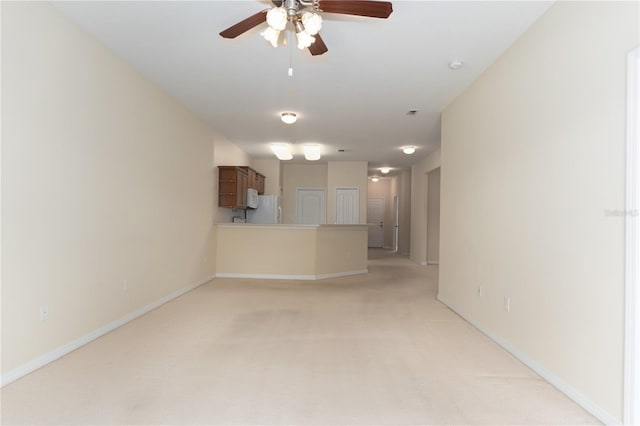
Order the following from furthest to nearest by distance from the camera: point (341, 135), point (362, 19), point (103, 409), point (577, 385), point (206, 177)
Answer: point (341, 135), point (206, 177), point (362, 19), point (577, 385), point (103, 409)

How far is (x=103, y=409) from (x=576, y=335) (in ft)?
9.27

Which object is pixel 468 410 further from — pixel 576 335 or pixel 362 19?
pixel 362 19

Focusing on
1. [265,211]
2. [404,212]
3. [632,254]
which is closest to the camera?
[632,254]

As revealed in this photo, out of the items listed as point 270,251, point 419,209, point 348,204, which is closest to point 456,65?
point 270,251

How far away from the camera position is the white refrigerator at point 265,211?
8.31 metres

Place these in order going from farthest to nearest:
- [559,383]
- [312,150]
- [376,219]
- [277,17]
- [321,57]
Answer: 1. [376,219]
2. [312,150]
3. [321,57]
4. [559,383]
5. [277,17]

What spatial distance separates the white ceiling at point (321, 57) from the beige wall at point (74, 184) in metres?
0.37

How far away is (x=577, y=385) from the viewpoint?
2.19 meters

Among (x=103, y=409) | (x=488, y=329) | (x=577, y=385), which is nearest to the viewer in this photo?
(x=103, y=409)

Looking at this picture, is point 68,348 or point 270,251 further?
point 270,251

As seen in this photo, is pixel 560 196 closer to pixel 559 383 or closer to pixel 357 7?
pixel 559 383

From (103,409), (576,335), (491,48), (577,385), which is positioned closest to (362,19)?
(491,48)

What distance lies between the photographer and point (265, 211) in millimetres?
8320

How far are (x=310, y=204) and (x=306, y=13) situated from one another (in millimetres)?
8146
